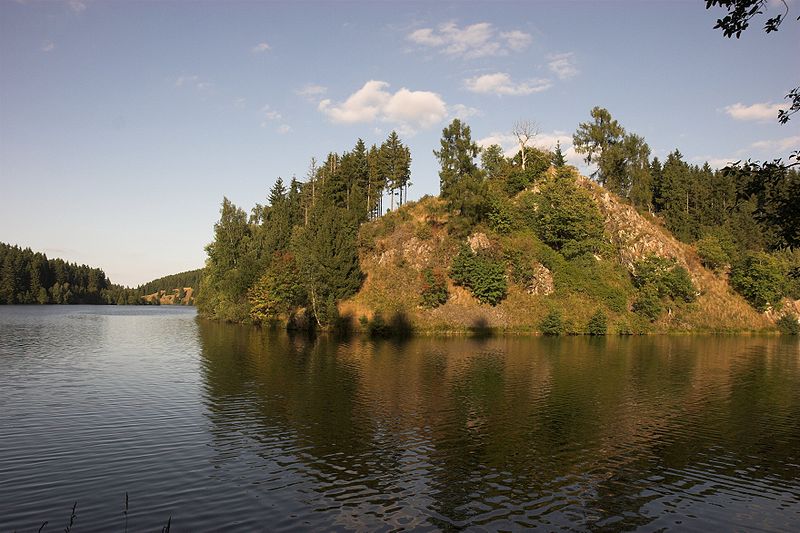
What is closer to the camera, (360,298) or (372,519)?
(372,519)

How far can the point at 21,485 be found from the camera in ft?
63.2

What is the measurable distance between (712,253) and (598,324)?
131ft

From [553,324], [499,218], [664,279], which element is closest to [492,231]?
[499,218]

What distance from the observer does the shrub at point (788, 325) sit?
99.4 meters

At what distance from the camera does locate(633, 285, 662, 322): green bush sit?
9238 cm

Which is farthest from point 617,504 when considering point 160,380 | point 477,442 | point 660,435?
point 160,380

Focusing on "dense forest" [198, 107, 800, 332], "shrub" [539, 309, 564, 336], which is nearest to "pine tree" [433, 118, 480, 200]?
"dense forest" [198, 107, 800, 332]

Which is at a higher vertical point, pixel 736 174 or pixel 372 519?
pixel 736 174

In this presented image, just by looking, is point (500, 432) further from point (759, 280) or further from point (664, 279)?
point (759, 280)

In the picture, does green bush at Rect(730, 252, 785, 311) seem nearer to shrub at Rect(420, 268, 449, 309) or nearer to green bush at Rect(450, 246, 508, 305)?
green bush at Rect(450, 246, 508, 305)

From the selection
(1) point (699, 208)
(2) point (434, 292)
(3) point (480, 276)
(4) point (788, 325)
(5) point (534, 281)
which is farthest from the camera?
(1) point (699, 208)

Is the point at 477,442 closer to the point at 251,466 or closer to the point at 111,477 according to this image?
the point at 251,466

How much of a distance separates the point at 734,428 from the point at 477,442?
16.1 metres

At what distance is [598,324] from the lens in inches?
3435
